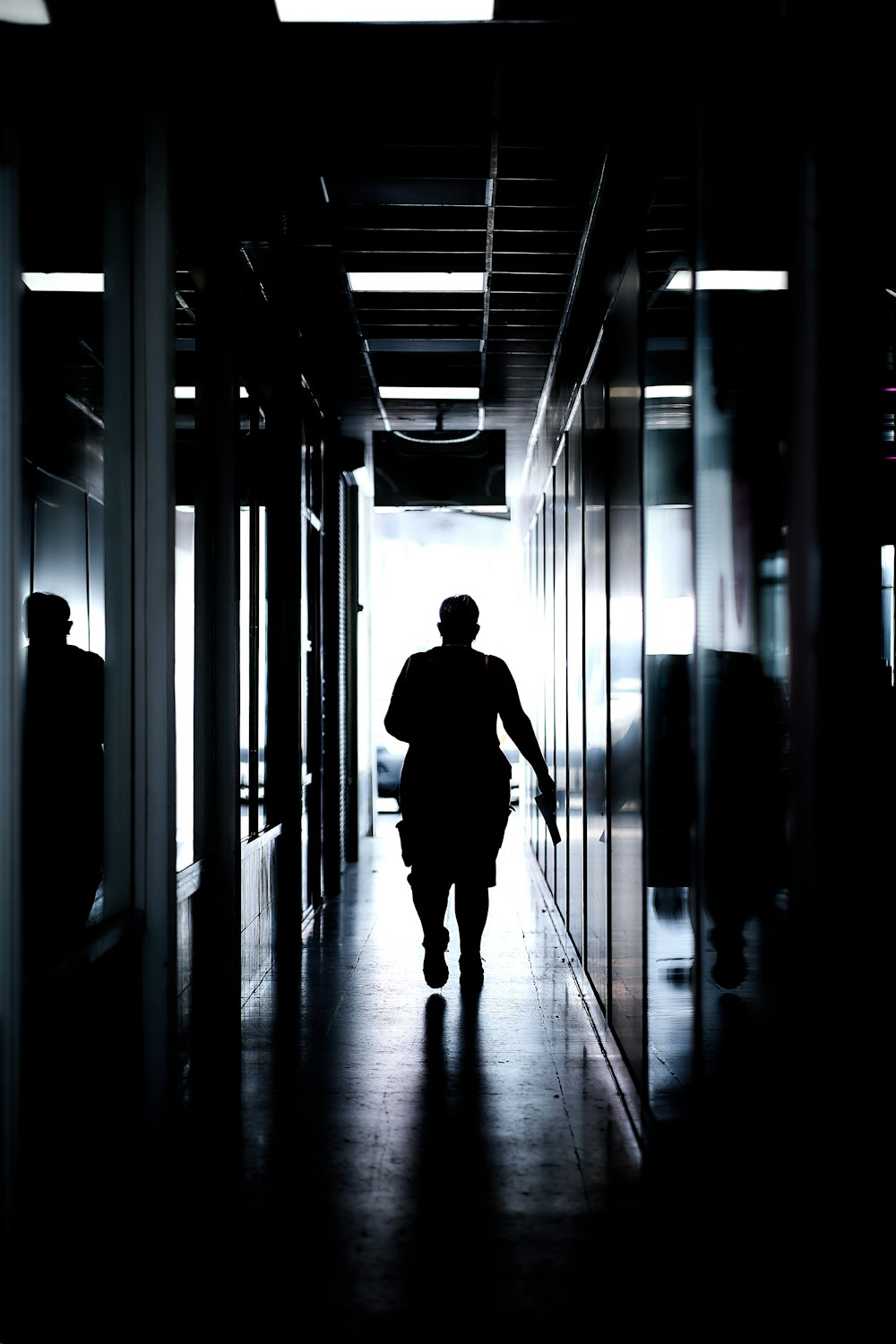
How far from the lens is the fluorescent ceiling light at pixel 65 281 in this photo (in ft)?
12.4

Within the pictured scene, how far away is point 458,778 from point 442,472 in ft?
14.4

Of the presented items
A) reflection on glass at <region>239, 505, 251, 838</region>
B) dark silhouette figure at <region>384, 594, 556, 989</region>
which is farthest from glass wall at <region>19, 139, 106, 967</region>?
dark silhouette figure at <region>384, 594, 556, 989</region>

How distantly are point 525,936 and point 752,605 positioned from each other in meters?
2.78

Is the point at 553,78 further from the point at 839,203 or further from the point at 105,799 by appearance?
the point at 105,799

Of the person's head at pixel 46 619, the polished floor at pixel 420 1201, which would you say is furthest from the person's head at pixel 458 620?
the person's head at pixel 46 619

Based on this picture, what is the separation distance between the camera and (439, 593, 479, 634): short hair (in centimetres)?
559

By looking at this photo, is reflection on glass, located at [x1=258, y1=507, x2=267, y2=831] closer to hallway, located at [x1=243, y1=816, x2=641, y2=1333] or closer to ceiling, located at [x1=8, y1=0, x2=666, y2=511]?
ceiling, located at [x1=8, y1=0, x2=666, y2=511]

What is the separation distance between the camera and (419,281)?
6.14 m

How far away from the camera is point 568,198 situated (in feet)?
16.6

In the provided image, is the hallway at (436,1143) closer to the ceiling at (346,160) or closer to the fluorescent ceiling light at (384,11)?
the ceiling at (346,160)

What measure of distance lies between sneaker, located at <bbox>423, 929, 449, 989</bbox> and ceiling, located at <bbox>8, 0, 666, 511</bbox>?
2618 mm

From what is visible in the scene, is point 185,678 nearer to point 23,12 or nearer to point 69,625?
point 69,625

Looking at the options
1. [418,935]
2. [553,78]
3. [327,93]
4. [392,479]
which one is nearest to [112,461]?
[327,93]

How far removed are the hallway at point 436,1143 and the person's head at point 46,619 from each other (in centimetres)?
163
